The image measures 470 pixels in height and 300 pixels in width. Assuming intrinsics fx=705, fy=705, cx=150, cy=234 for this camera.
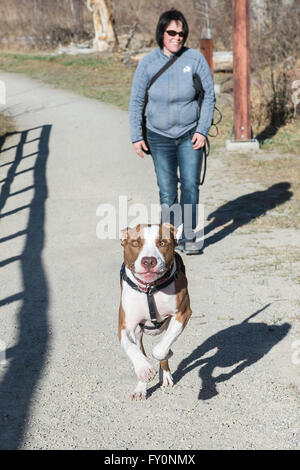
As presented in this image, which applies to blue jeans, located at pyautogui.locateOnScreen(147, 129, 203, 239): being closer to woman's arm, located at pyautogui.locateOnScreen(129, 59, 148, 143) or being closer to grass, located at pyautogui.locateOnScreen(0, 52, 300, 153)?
woman's arm, located at pyautogui.locateOnScreen(129, 59, 148, 143)

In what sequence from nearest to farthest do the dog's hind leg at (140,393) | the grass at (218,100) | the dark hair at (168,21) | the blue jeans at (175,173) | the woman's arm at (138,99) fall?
the dog's hind leg at (140,393)
the dark hair at (168,21)
the woman's arm at (138,99)
the blue jeans at (175,173)
the grass at (218,100)

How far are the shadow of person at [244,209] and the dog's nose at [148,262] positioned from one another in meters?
3.66

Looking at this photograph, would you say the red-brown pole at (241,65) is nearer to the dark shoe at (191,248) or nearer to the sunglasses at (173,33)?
the dark shoe at (191,248)

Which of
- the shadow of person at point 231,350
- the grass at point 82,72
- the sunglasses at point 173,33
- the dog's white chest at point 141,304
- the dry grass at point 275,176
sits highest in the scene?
the sunglasses at point 173,33

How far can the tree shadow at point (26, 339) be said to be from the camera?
3.93 meters

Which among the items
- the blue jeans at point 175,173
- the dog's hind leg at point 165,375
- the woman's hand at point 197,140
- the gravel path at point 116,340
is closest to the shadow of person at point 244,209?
the gravel path at point 116,340

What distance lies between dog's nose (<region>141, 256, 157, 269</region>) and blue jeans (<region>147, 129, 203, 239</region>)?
2.92 m

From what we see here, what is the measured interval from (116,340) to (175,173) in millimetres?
2107

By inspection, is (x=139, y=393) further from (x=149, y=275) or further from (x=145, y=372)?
(x=149, y=275)

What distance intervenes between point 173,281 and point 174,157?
9.24 feet

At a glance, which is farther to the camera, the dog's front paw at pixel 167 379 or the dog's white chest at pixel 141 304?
the dog's front paw at pixel 167 379

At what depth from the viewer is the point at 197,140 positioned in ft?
20.4

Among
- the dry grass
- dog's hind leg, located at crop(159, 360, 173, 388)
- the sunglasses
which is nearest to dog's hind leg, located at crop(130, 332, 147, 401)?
dog's hind leg, located at crop(159, 360, 173, 388)

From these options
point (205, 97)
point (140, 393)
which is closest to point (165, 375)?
point (140, 393)
